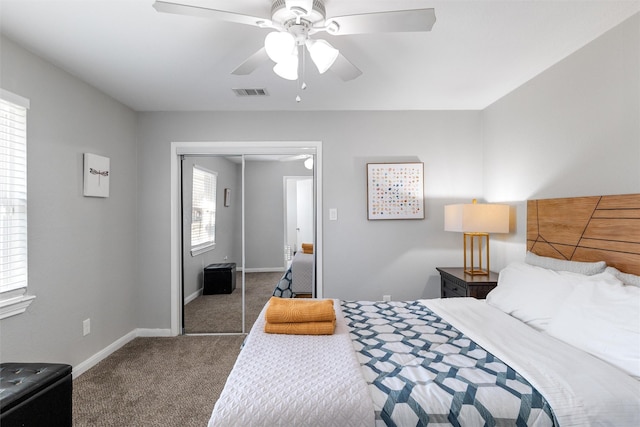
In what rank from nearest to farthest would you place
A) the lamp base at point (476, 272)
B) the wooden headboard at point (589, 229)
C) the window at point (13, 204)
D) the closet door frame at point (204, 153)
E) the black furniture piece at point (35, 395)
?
1. the black furniture piece at point (35, 395)
2. the wooden headboard at point (589, 229)
3. the window at point (13, 204)
4. the lamp base at point (476, 272)
5. the closet door frame at point (204, 153)

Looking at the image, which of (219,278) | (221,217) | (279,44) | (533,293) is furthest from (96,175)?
(533,293)

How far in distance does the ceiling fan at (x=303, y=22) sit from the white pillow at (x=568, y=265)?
5.59 feet

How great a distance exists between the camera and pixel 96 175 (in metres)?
2.89

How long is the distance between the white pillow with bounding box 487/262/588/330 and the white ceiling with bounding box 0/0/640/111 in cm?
150

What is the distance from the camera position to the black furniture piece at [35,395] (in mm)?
1471

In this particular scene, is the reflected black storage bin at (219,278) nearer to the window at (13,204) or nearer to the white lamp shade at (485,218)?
the window at (13,204)

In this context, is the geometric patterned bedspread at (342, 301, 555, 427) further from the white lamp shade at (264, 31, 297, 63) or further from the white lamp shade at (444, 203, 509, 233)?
the white lamp shade at (264, 31, 297, 63)

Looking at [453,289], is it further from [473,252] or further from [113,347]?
[113,347]

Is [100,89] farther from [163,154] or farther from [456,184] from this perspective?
[456,184]

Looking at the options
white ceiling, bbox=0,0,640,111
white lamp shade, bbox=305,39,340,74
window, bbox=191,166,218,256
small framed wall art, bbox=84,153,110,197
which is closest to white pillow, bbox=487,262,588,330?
white ceiling, bbox=0,0,640,111

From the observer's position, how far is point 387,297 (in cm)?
360

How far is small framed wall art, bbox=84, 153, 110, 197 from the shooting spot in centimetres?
277

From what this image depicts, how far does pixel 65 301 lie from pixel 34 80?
1.63m

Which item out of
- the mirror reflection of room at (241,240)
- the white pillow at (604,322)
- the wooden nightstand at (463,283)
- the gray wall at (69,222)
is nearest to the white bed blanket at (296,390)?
the white pillow at (604,322)
